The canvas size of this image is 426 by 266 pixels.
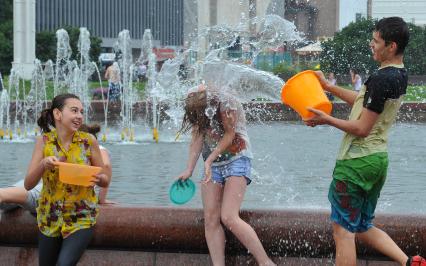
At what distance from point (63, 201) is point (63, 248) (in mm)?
180

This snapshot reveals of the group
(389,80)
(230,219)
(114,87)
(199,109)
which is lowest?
(114,87)

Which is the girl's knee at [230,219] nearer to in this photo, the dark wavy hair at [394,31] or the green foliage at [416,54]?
the dark wavy hair at [394,31]

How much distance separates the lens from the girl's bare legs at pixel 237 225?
442 cm

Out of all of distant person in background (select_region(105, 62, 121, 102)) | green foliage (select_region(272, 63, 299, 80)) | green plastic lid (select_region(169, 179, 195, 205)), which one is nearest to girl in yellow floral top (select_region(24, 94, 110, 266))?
green plastic lid (select_region(169, 179, 195, 205))

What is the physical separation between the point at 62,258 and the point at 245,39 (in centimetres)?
198

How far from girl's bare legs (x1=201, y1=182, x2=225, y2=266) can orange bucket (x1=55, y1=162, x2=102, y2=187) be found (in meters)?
0.63

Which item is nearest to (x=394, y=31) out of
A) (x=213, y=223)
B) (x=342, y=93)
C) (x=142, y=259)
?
(x=342, y=93)

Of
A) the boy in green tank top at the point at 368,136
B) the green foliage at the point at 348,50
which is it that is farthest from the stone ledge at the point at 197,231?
the green foliage at the point at 348,50

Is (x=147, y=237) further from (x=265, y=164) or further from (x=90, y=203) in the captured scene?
(x=265, y=164)

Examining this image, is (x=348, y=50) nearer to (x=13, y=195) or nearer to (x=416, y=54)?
(x=416, y=54)

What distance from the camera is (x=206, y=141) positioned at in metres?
4.55

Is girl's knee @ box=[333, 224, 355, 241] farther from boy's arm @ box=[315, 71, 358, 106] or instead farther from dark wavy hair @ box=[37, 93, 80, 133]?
dark wavy hair @ box=[37, 93, 80, 133]

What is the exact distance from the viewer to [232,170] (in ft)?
14.7

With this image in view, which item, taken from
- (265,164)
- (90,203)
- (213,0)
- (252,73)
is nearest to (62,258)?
(90,203)
